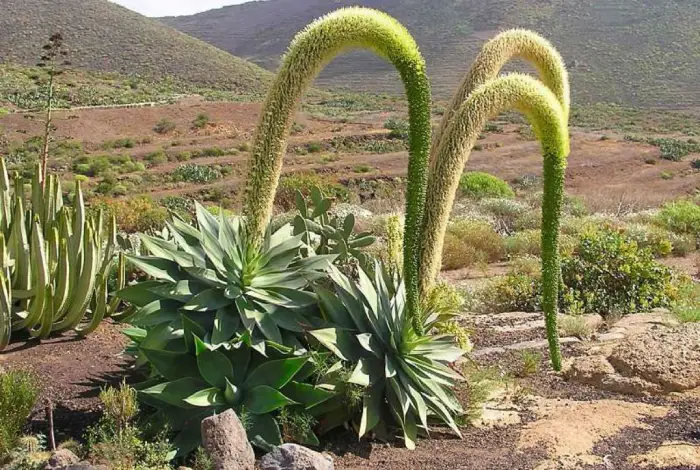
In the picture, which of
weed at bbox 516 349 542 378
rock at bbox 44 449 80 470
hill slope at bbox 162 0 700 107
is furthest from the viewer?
hill slope at bbox 162 0 700 107

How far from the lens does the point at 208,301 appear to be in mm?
3766

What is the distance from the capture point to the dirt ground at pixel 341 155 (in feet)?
93.6

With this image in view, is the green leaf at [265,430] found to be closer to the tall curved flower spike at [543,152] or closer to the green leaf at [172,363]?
the green leaf at [172,363]

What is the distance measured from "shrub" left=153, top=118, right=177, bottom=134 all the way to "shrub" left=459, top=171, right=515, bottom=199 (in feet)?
61.2

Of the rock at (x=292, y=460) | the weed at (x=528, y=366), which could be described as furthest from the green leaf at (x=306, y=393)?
the weed at (x=528, y=366)

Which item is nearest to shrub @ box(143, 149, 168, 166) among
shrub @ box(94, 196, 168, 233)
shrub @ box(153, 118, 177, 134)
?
shrub @ box(153, 118, 177, 134)

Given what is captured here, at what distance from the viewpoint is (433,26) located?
87125 millimetres

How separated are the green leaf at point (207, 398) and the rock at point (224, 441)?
0.69 feet

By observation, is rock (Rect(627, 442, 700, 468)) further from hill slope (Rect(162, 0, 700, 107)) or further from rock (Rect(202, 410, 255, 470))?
hill slope (Rect(162, 0, 700, 107))

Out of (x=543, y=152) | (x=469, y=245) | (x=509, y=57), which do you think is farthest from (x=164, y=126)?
(x=543, y=152)

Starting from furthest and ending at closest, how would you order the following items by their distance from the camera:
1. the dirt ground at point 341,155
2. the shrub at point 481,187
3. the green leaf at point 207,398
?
the dirt ground at point 341,155 < the shrub at point 481,187 < the green leaf at point 207,398

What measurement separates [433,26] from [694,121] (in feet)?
128

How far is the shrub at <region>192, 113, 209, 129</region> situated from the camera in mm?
36594

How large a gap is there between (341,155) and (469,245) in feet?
70.0
